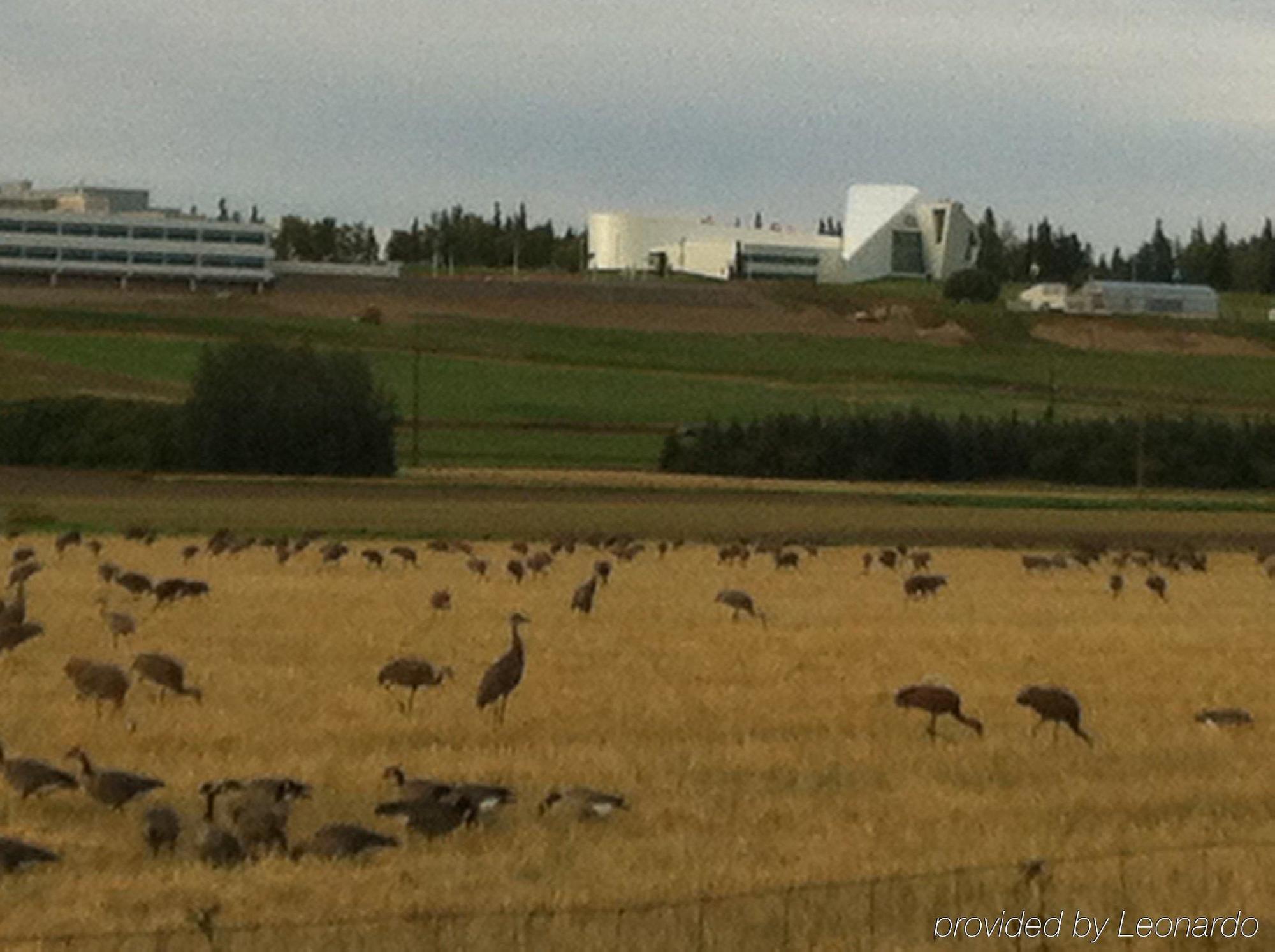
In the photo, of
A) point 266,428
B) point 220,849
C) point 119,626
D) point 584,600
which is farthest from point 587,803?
point 266,428

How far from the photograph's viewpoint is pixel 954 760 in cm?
2061

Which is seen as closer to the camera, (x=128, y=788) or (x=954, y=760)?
(x=128, y=788)

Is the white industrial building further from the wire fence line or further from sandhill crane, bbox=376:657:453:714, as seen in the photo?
the wire fence line

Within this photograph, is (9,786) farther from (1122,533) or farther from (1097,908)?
(1122,533)

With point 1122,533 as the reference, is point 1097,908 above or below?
above

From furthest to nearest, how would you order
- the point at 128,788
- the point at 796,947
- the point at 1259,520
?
1. the point at 1259,520
2. the point at 128,788
3. the point at 796,947

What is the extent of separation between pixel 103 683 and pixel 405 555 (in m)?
23.2

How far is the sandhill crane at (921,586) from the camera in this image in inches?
1511

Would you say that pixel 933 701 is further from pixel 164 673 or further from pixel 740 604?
pixel 740 604

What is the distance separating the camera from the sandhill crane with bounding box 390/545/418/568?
4453 centimetres

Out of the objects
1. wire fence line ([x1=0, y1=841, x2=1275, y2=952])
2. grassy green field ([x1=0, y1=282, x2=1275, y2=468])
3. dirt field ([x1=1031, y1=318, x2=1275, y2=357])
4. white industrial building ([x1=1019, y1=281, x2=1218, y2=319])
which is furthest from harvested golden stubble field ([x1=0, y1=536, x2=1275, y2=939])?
white industrial building ([x1=1019, y1=281, x2=1218, y2=319])

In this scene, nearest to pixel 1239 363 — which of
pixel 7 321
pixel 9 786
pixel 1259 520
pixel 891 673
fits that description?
pixel 7 321

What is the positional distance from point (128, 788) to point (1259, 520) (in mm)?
59083

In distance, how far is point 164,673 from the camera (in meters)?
23.0
